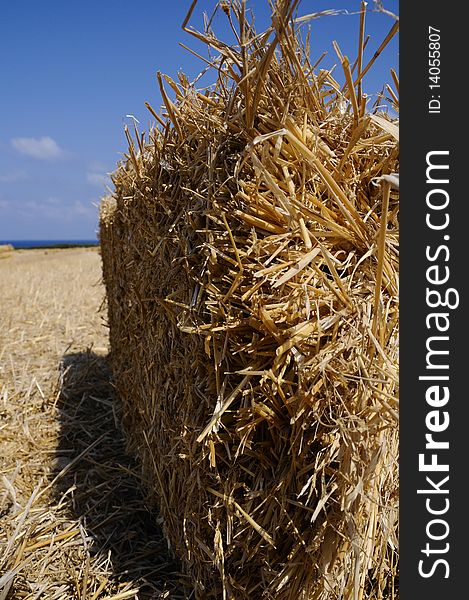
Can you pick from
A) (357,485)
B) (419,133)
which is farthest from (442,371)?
(419,133)

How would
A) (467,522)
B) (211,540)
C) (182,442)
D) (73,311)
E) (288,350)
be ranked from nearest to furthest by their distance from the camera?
(467,522)
(288,350)
(211,540)
(182,442)
(73,311)

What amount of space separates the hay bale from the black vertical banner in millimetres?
72

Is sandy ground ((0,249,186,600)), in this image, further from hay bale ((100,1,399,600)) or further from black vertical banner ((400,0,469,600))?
black vertical banner ((400,0,469,600))

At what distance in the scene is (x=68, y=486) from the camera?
3.12m

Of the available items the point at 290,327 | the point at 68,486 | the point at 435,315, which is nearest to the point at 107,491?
the point at 68,486

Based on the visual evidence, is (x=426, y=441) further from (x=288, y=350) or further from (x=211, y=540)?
(x=211, y=540)

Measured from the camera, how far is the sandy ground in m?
2.33

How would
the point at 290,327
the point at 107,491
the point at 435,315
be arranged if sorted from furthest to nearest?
the point at 107,491 → the point at 290,327 → the point at 435,315

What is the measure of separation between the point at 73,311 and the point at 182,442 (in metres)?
5.41

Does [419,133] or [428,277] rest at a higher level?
[419,133]

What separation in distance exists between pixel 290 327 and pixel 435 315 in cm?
40

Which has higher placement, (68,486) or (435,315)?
(435,315)

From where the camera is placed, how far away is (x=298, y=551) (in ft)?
5.35

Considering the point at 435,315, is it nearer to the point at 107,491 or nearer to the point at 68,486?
the point at 107,491
